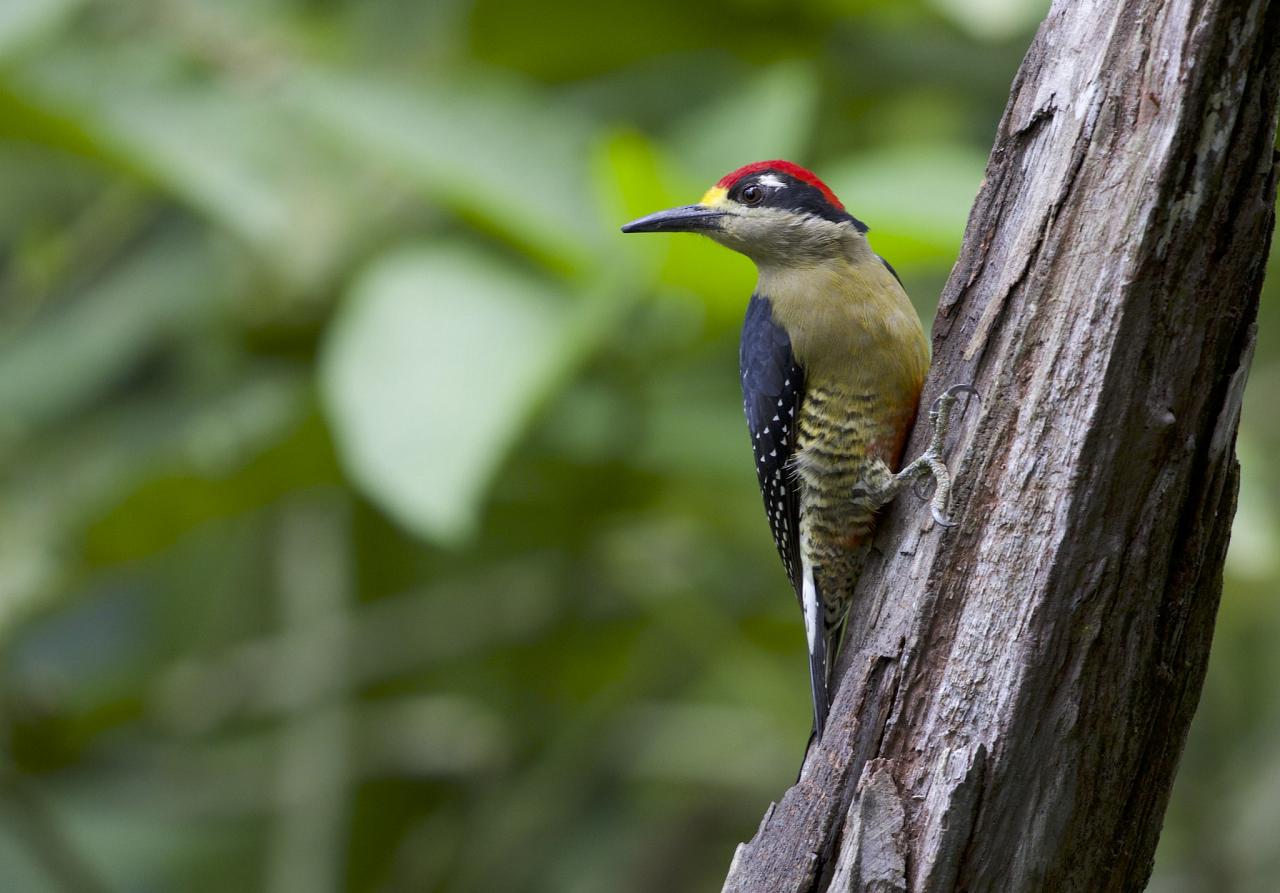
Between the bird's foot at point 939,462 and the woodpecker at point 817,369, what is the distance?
19cm

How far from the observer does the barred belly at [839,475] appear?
2.49m

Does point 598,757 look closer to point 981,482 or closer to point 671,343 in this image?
point 671,343

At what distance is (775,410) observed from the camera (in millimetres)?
2689

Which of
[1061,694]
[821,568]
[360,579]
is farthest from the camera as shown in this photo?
[360,579]

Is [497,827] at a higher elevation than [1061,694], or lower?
higher

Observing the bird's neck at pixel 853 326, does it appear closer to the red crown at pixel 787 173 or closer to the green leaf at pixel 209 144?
the red crown at pixel 787 173

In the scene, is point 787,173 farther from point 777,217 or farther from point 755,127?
point 755,127

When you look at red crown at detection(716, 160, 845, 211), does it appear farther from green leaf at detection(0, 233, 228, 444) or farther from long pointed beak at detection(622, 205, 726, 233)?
green leaf at detection(0, 233, 228, 444)

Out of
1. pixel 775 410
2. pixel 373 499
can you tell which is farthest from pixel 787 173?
pixel 373 499

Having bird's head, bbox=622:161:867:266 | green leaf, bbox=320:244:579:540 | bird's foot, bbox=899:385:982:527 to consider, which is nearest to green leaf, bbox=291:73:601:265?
green leaf, bbox=320:244:579:540

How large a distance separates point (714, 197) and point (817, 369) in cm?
49

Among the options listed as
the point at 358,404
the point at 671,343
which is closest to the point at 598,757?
the point at 671,343

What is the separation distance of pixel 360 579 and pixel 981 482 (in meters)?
2.41

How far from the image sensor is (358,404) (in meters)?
2.84
